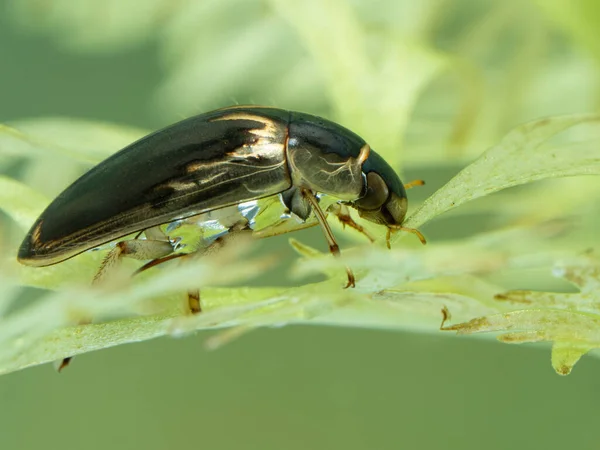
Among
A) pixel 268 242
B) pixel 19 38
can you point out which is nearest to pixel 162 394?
pixel 268 242

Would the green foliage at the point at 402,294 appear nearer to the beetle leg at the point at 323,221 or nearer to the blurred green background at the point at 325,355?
the beetle leg at the point at 323,221

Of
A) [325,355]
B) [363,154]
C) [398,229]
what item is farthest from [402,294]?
[325,355]

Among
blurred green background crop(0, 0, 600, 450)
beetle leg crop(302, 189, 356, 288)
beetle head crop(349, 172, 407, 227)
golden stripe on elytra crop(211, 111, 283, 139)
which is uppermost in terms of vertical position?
golden stripe on elytra crop(211, 111, 283, 139)

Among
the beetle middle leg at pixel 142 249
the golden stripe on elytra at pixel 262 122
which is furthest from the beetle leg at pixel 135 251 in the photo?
the golden stripe on elytra at pixel 262 122

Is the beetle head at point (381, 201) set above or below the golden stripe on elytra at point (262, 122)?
below

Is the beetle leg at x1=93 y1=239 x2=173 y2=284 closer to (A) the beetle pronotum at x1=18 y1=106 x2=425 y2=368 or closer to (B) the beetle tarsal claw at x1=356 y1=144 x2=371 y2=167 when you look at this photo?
(A) the beetle pronotum at x1=18 y1=106 x2=425 y2=368

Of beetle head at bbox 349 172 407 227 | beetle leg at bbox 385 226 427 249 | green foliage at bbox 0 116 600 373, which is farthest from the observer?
beetle head at bbox 349 172 407 227

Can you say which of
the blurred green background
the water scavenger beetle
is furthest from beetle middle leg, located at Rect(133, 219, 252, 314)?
the blurred green background

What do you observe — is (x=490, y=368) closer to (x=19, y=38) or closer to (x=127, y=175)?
(x=127, y=175)
